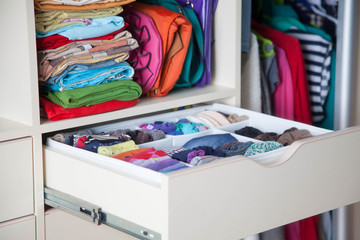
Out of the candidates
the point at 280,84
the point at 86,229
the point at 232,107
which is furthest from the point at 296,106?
the point at 86,229

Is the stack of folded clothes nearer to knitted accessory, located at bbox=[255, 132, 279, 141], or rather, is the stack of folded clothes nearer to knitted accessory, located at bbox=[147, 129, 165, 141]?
knitted accessory, located at bbox=[147, 129, 165, 141]

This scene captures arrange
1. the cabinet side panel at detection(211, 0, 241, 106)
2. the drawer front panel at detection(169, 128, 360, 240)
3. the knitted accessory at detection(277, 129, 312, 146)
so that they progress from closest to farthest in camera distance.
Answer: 1. the drawer front panel at detection(169, 128, 360, 240)
2. the knitted accessory at detection(277, 129, 312, 146)
3. the cabinet side panel at detection(211, 0, 241, 106)

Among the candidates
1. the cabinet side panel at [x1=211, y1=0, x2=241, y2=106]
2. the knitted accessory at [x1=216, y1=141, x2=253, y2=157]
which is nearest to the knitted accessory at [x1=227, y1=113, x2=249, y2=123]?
the cabinet side panel at [x1=211, y1=0, x2=241, y2=106]

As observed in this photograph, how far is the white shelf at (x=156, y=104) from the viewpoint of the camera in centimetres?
159

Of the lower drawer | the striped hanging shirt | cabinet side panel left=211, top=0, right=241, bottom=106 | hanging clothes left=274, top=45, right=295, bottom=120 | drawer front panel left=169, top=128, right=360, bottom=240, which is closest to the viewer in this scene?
drawer front panel left=169, top=128, right=360, bottom=240

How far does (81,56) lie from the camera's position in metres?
1.61

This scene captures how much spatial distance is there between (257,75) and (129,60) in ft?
2.05

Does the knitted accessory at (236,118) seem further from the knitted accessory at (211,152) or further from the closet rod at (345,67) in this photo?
the closet rod at (345,67)

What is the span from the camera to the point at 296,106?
95.9 inches

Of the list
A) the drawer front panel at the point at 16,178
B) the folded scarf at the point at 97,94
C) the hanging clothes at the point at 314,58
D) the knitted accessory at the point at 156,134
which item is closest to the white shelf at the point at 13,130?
the drawer front panel at the point at 16,178

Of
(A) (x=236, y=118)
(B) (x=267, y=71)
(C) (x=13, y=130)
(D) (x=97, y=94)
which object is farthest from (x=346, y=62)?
(C) (x=13, y=130)

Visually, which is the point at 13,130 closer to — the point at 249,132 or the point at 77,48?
the point at 77,48

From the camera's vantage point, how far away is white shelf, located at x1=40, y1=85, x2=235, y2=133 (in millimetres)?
1589

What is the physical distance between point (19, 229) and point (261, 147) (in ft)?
2.24
